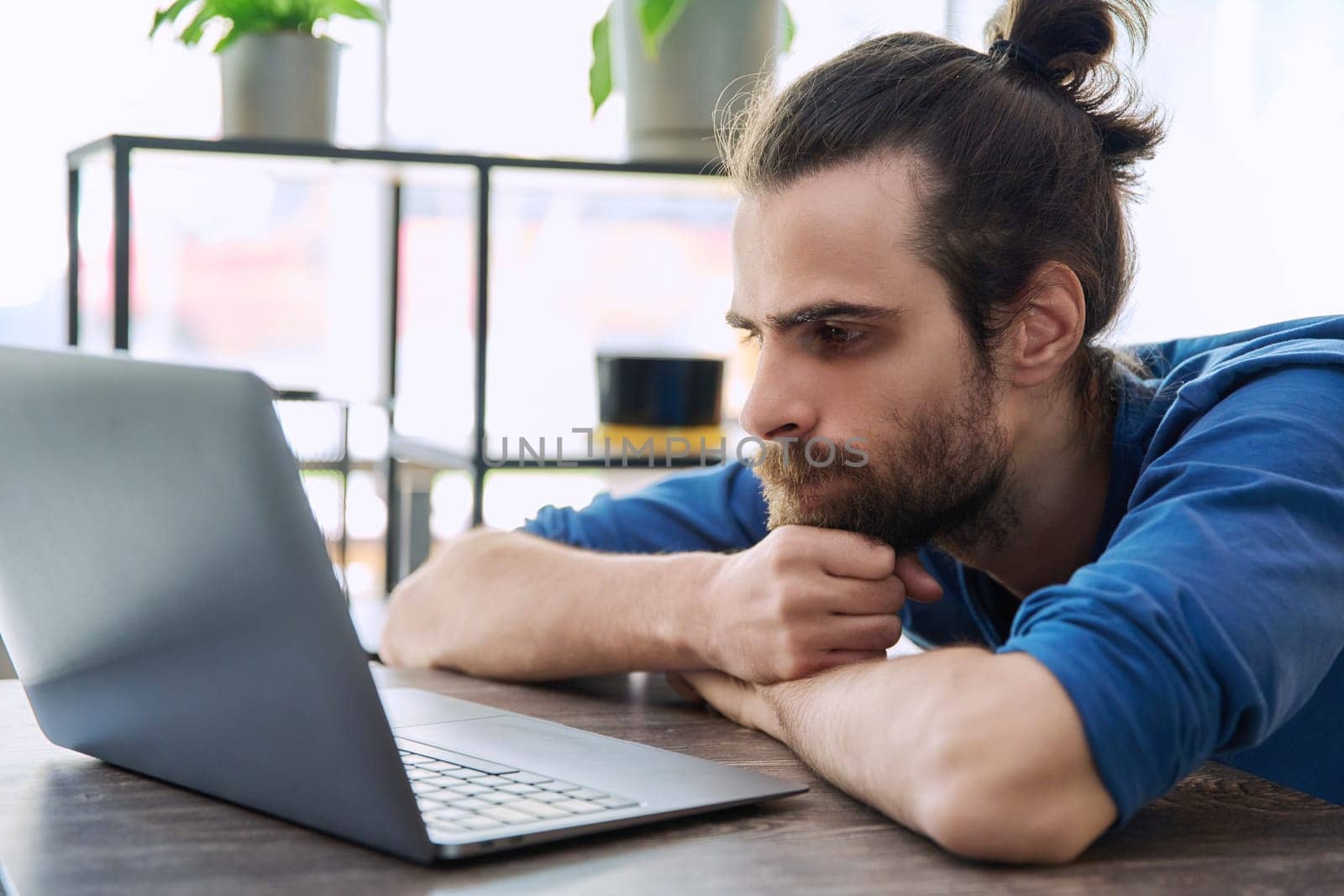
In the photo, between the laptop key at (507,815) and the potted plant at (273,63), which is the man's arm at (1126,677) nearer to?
the laptop key at (507,815)

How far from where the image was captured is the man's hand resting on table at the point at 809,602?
39.4 inches

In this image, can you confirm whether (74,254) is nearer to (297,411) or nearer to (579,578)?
(297,411)

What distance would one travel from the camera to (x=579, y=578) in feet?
4.15

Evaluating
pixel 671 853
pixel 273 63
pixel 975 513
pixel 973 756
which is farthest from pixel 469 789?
pixel 273 63

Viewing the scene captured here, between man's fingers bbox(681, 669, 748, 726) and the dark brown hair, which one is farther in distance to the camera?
the dark brown hair

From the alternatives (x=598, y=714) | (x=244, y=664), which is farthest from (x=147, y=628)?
(x=598, y=714)

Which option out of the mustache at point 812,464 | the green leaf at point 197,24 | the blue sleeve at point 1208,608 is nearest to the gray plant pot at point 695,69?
the green leaf at point 197,24

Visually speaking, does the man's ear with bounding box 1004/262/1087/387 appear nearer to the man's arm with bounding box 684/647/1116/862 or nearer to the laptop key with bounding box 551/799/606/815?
the man's arm with bounding box 684/647/1116/862

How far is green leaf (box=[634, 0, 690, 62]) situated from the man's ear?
835 millimetres

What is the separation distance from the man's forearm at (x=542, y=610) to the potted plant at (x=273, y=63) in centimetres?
81

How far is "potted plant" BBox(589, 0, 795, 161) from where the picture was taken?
189 cm

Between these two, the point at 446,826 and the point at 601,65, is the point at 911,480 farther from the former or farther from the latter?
the point at 601,65

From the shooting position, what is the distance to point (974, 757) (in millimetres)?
745

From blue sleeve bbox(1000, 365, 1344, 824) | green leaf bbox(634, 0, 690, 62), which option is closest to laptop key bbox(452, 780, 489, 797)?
blue sleeve bbox(1000, 365, 1344, 824)
